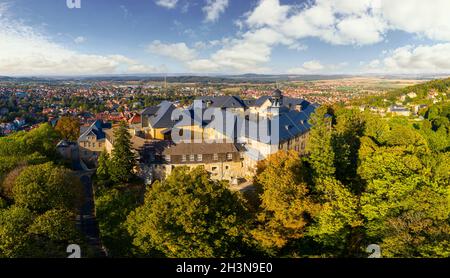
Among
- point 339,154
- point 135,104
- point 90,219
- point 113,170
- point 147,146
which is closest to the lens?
point 339,154

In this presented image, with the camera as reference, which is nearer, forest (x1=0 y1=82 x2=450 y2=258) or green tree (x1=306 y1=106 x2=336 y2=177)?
forest (x1=0 y1=82 x2=450 y2=258)

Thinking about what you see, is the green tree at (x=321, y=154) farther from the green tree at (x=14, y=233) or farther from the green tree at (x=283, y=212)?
the green tree at (x=14, y=233)

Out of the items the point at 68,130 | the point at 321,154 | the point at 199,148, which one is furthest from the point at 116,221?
the point at 68,130

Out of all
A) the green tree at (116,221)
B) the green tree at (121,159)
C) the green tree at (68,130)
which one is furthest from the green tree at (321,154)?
the green tree at (68,130)

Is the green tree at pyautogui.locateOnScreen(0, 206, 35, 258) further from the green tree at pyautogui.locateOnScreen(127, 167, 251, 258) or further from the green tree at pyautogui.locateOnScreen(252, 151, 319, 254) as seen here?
the green tree at pyautogui.locateOnScreen(252, 151, 319, 254)

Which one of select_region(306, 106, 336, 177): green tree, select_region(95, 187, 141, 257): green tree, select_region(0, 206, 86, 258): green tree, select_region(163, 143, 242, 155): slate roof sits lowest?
select_region(95, 187, 141, 257): green tree

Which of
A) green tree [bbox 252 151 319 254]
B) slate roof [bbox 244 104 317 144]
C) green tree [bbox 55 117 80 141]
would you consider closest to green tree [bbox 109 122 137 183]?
slate roof [bbox 244 104 317 144]
